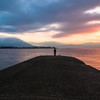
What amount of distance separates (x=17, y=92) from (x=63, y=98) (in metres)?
2.80

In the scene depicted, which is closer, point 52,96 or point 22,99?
point 22,99

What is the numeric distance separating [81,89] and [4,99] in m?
4.79

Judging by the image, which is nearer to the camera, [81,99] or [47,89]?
[81,99]

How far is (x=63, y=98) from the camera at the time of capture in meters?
6.40

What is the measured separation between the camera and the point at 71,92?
736 centimetres

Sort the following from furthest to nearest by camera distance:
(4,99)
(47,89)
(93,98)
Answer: (47,89) < (93,98) < (4,99)

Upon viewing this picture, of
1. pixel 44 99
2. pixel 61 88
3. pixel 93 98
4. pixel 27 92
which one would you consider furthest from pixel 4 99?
pixel 93 98

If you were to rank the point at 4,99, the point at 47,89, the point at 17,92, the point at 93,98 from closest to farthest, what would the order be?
1. the point at 4,99
2. the point at 93,98
3. the point at 17,92
4. the point at 47,89

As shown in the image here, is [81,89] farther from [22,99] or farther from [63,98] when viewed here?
[22,99]

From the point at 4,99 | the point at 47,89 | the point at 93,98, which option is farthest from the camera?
the point at 47,89

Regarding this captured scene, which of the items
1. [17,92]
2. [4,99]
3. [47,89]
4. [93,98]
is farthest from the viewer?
[47,89]

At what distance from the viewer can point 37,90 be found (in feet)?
24.9

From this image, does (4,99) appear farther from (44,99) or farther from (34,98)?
(44,99)

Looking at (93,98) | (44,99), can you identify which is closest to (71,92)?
(93,98)
